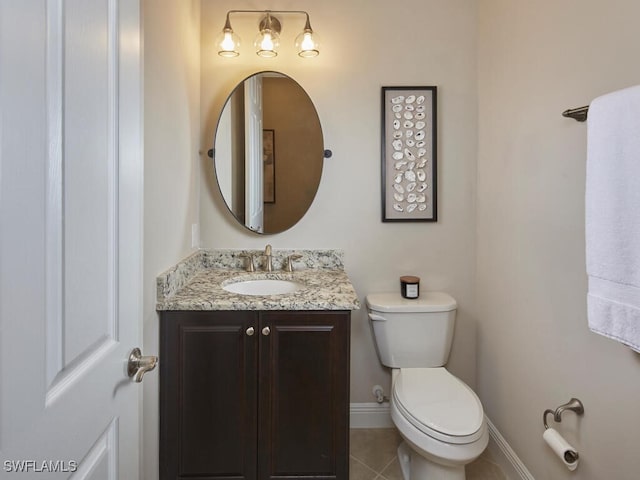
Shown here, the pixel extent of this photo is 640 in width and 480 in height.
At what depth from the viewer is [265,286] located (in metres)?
2.00

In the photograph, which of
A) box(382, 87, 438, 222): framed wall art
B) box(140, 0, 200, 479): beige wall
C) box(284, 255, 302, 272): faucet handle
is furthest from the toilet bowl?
box(140, 0, 200, 479): beige wall

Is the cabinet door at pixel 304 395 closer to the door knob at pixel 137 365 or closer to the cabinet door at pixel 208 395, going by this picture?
the cabinet door at pixel 208 395

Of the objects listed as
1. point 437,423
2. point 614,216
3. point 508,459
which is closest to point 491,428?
point 508,459

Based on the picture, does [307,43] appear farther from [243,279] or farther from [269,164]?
[243,279]

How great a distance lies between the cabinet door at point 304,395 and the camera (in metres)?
1.52

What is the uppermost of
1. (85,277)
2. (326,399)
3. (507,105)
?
(507,105)

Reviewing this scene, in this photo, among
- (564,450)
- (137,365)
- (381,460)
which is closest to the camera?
(137,365)

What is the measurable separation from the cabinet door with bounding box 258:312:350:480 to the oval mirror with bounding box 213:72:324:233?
0.76m

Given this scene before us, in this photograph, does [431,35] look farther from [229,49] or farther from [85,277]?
[85,277]

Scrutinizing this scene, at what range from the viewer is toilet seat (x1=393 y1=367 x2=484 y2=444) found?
1.42 metres

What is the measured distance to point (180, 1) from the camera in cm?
172

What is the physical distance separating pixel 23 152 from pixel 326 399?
134 cm

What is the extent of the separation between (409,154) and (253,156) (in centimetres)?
85

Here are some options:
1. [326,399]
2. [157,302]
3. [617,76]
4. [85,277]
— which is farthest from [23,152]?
[617,76]
